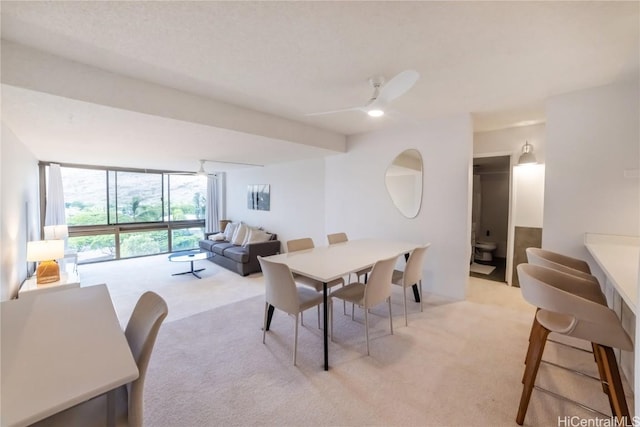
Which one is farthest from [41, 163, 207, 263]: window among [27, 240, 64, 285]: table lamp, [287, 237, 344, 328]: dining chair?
[287, 237, 344, 328]: dining chair

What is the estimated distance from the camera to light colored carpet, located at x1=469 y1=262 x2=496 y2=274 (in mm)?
4738

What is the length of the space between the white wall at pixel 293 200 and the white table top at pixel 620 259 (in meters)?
3.64

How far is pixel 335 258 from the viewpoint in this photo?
2645 mm

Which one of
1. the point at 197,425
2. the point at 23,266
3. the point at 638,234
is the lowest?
the point at 197,425

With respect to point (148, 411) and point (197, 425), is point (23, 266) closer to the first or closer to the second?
point (148, 411)

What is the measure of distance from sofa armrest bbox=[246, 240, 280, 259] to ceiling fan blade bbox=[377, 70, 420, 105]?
3686 mm

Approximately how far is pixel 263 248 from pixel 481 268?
13.7 feet

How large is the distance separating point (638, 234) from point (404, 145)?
253 centimetres

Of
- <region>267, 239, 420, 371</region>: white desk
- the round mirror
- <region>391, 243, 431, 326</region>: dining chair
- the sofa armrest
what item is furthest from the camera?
the sofa armrest

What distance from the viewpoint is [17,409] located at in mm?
740

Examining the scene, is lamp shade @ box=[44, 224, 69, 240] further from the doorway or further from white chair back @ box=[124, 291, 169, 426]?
the doorway

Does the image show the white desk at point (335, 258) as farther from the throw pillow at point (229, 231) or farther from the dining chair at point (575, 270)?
the throw pillow at point (229, 231)

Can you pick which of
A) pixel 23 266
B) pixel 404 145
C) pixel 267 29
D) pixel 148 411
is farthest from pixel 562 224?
pixel 23 266

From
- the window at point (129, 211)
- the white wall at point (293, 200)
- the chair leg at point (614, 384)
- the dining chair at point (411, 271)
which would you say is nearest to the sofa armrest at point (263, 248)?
the white wall at point (293, 200)
